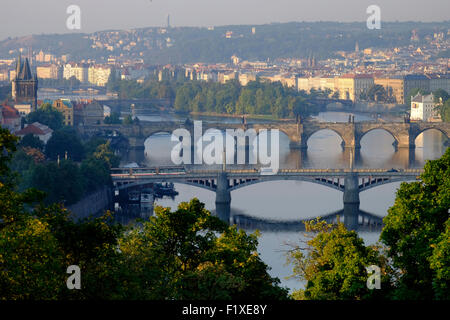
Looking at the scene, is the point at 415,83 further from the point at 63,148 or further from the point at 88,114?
the point at 63,148

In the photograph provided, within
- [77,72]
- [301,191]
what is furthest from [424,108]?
[77,72]

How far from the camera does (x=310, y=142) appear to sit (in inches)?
2190

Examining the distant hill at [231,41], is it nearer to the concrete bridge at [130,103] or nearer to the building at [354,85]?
the building at [354,85]

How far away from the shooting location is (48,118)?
50.4 metres

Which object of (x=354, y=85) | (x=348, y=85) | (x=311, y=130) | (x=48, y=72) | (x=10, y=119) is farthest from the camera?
(x=48, y=72)

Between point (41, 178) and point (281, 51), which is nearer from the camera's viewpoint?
point (41, 178)

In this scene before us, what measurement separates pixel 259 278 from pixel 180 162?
2900 centimetres

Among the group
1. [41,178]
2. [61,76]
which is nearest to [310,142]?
[41,178]

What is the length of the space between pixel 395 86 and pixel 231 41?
95998 millimetres

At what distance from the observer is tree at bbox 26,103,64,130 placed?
49.8m

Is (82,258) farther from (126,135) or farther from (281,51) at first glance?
(281,51)

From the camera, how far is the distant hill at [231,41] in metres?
159

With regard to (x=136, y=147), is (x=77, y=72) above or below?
above
